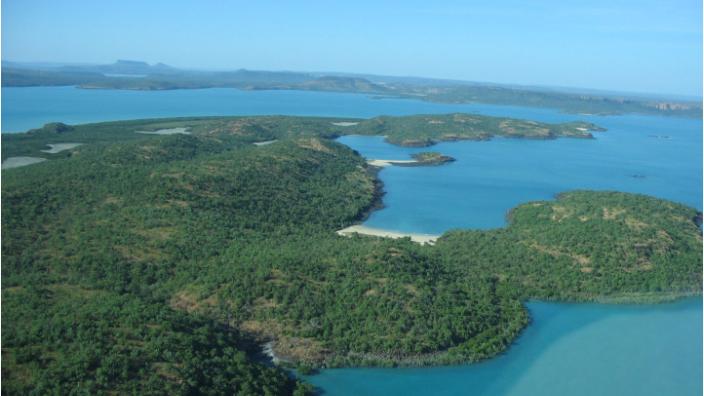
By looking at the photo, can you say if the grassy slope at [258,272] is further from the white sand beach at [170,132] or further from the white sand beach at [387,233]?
the white sand beach at [170,132]

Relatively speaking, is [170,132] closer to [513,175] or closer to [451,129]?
[451,129]

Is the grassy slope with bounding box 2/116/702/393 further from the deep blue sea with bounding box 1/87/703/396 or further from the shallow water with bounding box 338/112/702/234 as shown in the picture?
→ the shallow water with bounding box 338/112/702/234

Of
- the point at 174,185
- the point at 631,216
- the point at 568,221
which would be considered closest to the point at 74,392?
the point at 174,185

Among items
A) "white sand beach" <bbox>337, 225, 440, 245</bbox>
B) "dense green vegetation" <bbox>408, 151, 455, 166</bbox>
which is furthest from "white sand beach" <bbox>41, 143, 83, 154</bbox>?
"dense green vegetation" <bbox>408, 151, 455, 166</bbox>

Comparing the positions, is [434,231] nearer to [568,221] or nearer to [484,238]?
[484,238]

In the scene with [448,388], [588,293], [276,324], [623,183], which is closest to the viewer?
[448,388]

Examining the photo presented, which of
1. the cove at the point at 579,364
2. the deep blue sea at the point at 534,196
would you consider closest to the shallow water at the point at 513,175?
the deep blue sea at the point at 534,196
